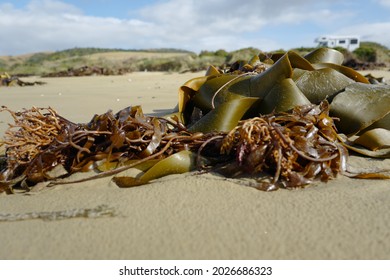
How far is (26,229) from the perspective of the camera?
1151mm

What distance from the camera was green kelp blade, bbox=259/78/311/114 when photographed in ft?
5.77

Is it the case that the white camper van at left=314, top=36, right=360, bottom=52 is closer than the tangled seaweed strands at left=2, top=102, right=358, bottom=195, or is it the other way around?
the tangled seaweed strands at left=2, top=102, right=358, bottom=195

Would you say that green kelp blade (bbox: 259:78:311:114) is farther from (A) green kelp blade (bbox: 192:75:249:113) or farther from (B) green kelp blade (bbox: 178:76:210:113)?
(B) green kelp blade (bbox: 178:76:210:113)

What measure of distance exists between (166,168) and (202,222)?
40cm

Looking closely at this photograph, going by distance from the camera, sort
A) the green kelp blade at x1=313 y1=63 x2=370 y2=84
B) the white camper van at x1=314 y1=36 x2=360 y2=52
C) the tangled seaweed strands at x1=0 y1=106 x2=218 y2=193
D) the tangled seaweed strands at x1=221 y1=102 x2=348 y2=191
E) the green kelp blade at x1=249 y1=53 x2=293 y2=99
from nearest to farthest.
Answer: the tangled seaweed strands at x1=221 y1=102 x2=348 y2=191
the tangled seaweed strands at x1=0 y1=106 x2=218 y2=193
the green kelp blade at x1=249 y1=53 x2=293 y2=99
the green kelp blade at x1=313 y1=63 x2=370 y2=84
the white camper van at x1=314 y1=36 x2=360 y2=52

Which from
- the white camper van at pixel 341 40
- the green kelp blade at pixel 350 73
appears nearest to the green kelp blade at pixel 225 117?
the green kelp blade at pixel 350 73

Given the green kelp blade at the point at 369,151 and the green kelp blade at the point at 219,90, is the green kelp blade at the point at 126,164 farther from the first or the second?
the green kelp blade at the point at 369,151

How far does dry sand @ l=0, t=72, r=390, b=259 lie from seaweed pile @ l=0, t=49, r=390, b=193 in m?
0.08

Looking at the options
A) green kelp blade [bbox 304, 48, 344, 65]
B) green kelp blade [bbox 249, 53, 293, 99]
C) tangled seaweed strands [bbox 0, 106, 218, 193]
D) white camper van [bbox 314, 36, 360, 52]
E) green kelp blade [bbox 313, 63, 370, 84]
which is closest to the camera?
tangled seaweed strands [bbox 0, 106, 218, 193]

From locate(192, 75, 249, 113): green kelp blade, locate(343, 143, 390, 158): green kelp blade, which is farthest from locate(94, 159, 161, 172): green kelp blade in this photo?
locate(343, 143, 390, 158): green kelp blade

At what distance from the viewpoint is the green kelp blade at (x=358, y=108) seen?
1792 millimetres

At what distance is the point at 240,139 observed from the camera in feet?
4.64

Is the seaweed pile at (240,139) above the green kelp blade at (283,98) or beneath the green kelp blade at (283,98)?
beneath

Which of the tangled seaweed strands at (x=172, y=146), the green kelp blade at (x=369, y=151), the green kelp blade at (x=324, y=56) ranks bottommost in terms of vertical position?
the green kelp blade at (x=369, y=151)
